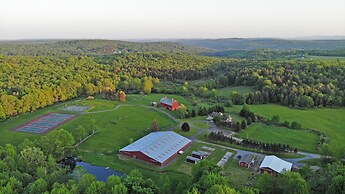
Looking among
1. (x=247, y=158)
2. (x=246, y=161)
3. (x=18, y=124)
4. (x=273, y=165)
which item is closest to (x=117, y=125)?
(x=18, y=124)

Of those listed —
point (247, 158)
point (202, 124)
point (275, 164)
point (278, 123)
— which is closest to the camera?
point (275, 164)

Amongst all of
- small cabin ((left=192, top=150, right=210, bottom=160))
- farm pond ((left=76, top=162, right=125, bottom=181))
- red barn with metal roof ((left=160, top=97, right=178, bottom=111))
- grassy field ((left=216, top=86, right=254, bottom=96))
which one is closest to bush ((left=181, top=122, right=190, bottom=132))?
small cabin ((left=192, top=150, right=210, bottom=160))

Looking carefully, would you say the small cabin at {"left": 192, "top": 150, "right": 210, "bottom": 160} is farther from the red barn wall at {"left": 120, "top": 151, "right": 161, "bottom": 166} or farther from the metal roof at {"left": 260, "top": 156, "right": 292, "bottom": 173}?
the metal roof at {"left": 260, "top": 156, "right": 292, "bottom": 173}

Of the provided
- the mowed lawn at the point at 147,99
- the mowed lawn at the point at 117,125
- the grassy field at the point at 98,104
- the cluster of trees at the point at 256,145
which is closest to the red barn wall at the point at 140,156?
the mowed lawn at the point at 117,125

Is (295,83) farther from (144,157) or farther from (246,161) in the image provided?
(144,157)

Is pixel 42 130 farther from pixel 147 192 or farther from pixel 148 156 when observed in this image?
pixel 147 192

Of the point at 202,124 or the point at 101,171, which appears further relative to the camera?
the point at 202,124
